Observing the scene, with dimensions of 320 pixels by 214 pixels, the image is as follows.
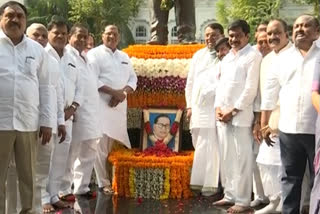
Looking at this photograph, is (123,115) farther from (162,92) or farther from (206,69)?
(206,69)

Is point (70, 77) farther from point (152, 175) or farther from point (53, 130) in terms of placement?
point (152, 175)

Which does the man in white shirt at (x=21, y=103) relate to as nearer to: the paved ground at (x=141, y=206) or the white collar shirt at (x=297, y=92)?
the paved ground at (x=141, y=206)

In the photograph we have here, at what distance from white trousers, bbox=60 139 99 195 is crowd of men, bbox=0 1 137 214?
11 mm

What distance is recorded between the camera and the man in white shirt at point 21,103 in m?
4.45

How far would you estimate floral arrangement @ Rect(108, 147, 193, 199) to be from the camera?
638 cm

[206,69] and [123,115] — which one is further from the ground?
[206,69]

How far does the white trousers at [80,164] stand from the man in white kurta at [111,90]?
27 cm

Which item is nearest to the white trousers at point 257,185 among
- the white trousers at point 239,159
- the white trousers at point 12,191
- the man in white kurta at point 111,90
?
the white trousers at point 239,159

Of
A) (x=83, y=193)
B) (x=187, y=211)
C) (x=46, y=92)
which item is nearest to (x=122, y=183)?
(x=83, y=193)

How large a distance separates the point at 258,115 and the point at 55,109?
200cm

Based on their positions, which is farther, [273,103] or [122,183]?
[122,183]

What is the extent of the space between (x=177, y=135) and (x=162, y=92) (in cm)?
54

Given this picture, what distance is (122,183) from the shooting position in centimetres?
654

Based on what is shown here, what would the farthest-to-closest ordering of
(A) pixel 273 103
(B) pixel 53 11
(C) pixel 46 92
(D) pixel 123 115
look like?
(B) pixel 53 11, (D) pixel 123 115, (A) pixel 273 103, (C) pixel 46 92
